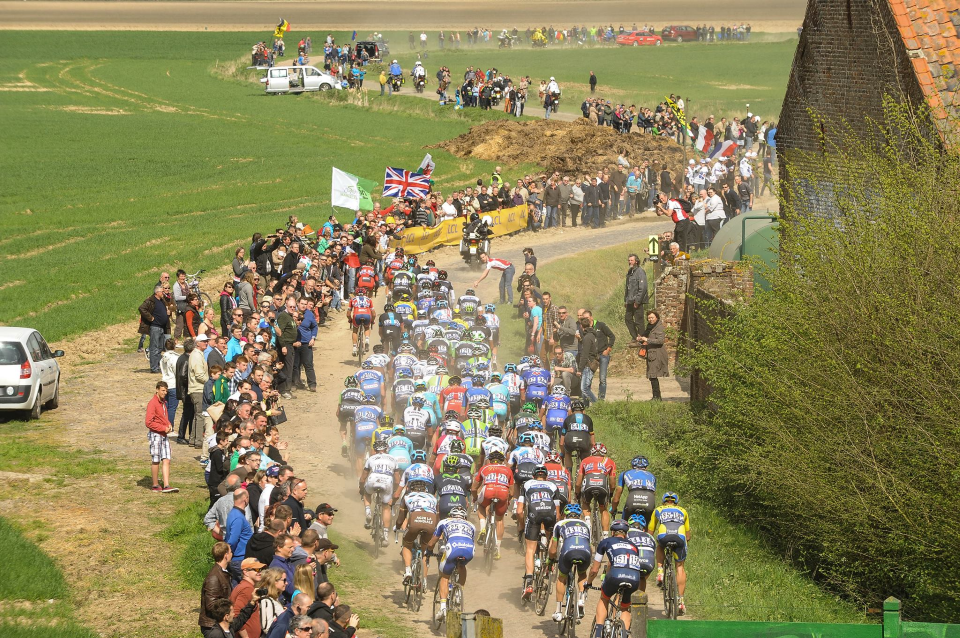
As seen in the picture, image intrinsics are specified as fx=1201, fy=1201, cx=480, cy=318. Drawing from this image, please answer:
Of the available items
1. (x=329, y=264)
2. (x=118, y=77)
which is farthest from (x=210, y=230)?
(x=118, y=77)

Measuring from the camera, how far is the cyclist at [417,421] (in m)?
19.9

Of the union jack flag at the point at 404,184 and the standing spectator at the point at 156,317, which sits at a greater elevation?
the union jack flag at the point at 404,184

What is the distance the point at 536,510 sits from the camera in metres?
16.8

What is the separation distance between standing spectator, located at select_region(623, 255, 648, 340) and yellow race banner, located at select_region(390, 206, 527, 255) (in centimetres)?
1187

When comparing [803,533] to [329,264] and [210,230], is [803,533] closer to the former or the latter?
[329,264]

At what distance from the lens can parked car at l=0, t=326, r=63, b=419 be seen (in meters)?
23.4

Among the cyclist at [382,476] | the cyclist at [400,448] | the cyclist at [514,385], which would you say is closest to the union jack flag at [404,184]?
the cyclist at [514,385]

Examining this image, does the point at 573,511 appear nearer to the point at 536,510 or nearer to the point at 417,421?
the point at 536,510

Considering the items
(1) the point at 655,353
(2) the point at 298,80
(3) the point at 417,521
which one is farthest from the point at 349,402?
(2) the point at 298,80

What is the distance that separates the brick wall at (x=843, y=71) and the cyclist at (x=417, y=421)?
312 inches

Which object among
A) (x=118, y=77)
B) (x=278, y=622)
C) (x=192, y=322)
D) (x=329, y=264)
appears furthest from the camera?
(x=118, y=77)

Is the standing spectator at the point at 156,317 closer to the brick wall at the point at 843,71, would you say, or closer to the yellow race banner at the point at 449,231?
the yellow race banner at the point at 449,231

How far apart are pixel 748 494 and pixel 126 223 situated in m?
31.4

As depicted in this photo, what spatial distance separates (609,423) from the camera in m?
25.5
